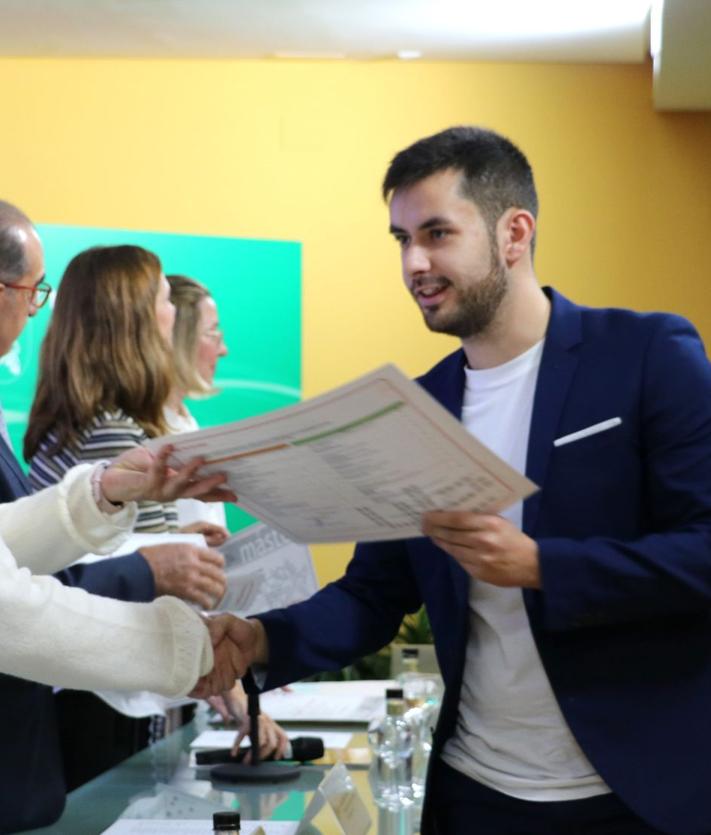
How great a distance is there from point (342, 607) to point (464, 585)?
0.30 m

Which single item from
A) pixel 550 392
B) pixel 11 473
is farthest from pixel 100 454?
pixel 550 392

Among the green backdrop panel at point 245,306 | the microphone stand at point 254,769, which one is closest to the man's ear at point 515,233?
the microphone stand at point 254,769

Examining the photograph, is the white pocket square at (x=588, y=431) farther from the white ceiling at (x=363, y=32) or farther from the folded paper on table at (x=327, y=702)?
the white ceiling at (x=363, y=32)

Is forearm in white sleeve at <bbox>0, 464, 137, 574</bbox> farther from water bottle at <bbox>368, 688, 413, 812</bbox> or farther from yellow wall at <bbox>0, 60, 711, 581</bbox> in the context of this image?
yellow wall at <bbox>0, 60, 711, 581</bbox>

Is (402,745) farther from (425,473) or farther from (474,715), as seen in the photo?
(425,473)

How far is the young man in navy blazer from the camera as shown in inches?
63.6

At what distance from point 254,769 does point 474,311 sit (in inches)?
47.0

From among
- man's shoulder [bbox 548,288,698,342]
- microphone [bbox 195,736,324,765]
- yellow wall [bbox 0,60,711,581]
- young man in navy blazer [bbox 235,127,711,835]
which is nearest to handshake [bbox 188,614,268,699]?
young man in navy blazer [bbox 235,127,711,835]

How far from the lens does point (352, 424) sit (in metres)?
1.52

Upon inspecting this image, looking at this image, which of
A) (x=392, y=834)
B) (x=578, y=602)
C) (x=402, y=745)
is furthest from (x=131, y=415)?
(x=578, y=602)

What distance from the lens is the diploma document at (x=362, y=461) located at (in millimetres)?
1467

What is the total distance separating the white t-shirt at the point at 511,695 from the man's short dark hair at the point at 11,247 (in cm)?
100

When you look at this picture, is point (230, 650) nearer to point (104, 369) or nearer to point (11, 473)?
point (11, 473)

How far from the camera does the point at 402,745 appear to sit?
241 centimetres
